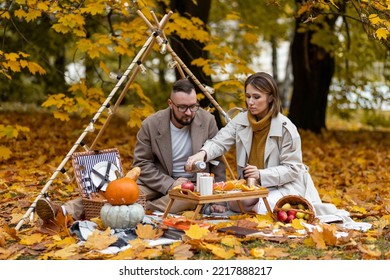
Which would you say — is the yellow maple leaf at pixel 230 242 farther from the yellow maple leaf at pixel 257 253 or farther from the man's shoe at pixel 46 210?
the man's shoe at pixel 46 210

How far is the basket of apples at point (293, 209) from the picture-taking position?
4836 millimetres

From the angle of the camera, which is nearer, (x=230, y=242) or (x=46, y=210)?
(x=230, y=242)

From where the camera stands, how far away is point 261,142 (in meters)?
5.23

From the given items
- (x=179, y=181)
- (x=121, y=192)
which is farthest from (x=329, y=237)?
(x=179, y=181)

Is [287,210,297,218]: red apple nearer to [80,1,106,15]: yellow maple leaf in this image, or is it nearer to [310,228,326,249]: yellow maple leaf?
[310,228,326,249]: yellow maple leaf

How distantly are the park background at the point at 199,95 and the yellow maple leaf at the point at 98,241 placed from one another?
84mm

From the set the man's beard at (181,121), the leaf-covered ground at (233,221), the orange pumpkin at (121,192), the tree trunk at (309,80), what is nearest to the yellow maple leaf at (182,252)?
the leaf-covered ground at (233,221)

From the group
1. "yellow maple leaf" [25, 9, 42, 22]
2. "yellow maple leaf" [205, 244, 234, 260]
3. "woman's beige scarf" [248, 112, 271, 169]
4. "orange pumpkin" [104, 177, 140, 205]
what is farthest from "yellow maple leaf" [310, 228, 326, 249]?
"yellow maple leaf" [25, 9, 42, 22]

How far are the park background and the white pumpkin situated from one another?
0.40m

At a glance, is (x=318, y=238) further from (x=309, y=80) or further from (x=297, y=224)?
(x=309, y=80)

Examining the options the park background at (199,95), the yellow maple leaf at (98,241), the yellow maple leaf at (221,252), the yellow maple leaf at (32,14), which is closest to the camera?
the yellow maple leaf at (221,252)

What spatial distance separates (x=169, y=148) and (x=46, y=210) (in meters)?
1.22

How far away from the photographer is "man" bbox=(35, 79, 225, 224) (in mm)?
5387

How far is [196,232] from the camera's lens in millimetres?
4137
